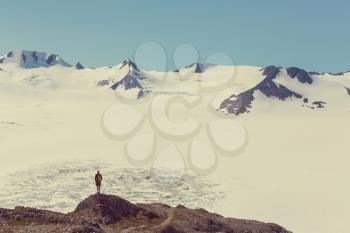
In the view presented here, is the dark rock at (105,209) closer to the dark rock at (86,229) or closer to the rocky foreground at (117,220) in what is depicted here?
the rocky foreground at (117,220)

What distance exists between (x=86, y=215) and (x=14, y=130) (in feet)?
493

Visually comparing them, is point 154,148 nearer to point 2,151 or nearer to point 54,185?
point 2,151

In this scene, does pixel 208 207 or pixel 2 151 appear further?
pixel 2 151

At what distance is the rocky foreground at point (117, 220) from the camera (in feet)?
164

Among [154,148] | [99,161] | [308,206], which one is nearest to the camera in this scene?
[308,206]

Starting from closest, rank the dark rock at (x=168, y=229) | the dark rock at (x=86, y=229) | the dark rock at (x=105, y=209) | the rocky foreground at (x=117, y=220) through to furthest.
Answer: the dark rock at (x=86, y=229)
the rocky foreground at (x=117, y=220)
the dark rock at (x=168, y=229)
the dark rock at (x=105, y=209)

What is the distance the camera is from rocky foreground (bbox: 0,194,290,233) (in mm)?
50125

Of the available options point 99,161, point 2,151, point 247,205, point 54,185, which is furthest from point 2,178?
point 247,205

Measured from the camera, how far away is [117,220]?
5716 centimetres

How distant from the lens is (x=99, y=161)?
133 m

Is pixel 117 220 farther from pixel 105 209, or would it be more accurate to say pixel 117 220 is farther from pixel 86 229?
pixel 86 229

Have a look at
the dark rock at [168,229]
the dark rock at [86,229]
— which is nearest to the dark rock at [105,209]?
the dark rock at [168,229]

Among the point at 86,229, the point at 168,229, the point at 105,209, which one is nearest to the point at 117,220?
the point at 105,209

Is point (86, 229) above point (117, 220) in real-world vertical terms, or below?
above
